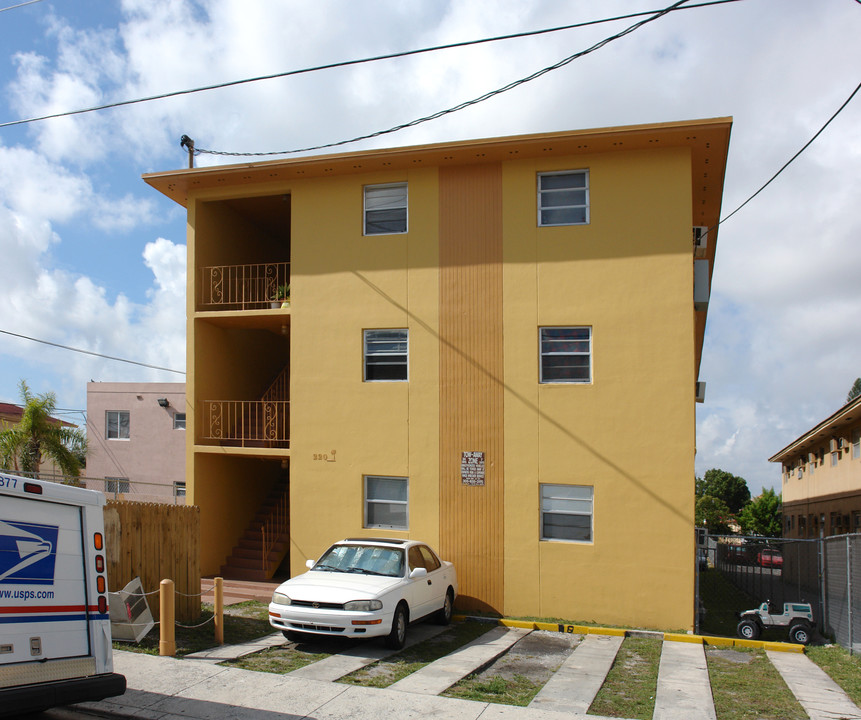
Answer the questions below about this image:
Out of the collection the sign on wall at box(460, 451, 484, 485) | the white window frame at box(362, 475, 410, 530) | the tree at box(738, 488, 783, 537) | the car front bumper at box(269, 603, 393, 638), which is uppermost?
the sign on wall at box(460, 451, 484, 485)

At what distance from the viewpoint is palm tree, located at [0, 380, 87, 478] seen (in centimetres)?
2278

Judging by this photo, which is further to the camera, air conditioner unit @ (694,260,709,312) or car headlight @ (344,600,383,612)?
air conditioner unit @ (694,260,709,312)

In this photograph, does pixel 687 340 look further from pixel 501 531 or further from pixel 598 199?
pixel 501 531

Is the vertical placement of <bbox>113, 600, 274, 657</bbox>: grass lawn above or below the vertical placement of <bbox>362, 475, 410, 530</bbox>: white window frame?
below

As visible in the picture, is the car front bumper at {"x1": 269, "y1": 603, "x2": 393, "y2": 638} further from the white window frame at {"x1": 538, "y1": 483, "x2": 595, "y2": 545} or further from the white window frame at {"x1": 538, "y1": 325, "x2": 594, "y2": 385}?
the white window frame at {"x1": 538, "y1": 325, "x2": 594, "y2": 385}

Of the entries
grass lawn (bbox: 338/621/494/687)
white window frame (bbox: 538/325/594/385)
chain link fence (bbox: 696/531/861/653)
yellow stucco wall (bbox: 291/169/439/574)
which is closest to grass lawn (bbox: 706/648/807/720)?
chain link fence (bbox: 696/531/861/653)

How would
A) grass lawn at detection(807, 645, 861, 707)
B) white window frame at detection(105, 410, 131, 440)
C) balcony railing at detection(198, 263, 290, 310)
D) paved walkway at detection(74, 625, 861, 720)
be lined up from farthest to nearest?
white window frame at detection(105, 410, 131, 440)
balcony railing at detection(198, 263, 290, 310)
grass lawn at detection(807, 645, 861, 707)
paved walkway at detection(74, 625, 861, 720)

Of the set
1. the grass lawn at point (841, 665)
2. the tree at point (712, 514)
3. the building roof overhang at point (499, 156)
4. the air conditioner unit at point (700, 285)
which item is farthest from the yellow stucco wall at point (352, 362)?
the tree at point (712, 514)

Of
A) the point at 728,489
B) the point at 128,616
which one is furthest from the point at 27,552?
the point at 728,489

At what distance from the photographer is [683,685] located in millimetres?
9148

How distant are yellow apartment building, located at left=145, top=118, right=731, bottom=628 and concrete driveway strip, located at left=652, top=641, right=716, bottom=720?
1.64 metres

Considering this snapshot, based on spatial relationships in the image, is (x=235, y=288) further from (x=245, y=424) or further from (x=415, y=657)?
(x=415, y=657)

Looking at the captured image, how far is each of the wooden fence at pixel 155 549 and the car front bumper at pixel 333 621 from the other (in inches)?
78.3

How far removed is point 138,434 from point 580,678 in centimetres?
2262
